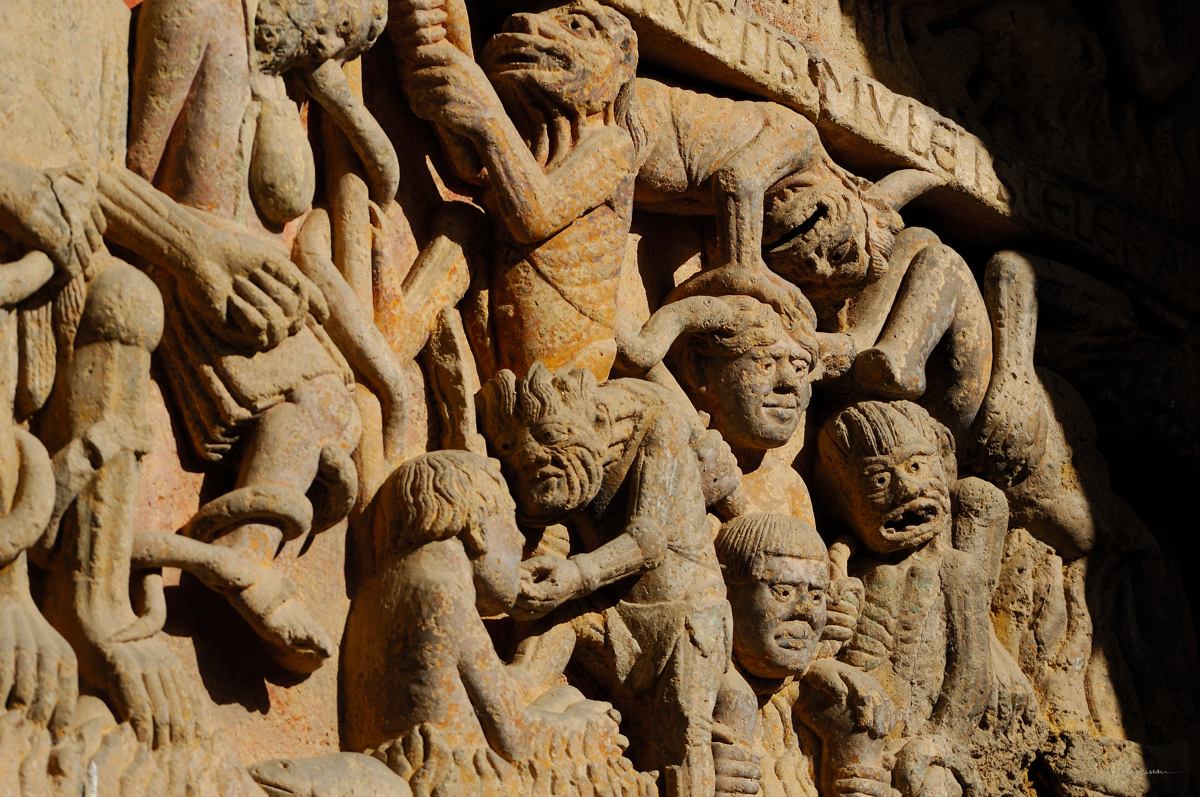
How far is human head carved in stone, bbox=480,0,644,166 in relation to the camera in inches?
169

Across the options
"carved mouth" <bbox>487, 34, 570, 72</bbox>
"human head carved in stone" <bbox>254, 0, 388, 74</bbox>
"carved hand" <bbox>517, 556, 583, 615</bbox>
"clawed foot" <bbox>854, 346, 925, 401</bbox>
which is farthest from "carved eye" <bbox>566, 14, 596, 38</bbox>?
"clawed foot" <bbox>854, 346, 925, 401</bbox>

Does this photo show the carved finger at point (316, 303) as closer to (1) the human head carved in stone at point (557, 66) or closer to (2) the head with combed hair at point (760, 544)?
(1) the human head carved in stone at point (557, 66)

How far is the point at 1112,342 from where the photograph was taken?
6012mm

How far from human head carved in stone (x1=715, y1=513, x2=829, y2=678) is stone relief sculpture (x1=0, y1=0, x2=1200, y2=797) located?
0.01 meters

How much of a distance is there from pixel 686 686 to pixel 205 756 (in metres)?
1.28

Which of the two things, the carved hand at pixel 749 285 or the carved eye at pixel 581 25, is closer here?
the carved eye at pixel 581 25

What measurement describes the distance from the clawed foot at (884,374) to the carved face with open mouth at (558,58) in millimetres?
1286

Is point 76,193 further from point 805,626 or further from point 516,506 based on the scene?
point 805,626

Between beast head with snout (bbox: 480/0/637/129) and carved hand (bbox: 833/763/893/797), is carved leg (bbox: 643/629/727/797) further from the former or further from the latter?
beast head with snout (bbox: 480/0/637/129)

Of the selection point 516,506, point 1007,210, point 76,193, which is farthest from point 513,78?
point 1007,210

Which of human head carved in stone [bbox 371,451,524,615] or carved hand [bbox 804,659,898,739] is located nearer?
human head carved in stone [bbox 371,451,524,615]

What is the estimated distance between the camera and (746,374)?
187 inches

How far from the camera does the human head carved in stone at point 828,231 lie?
5.07 metres

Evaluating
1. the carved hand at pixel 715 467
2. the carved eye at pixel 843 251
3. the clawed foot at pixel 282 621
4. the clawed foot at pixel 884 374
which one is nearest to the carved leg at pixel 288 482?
the clawed foot at pixel 282 621
